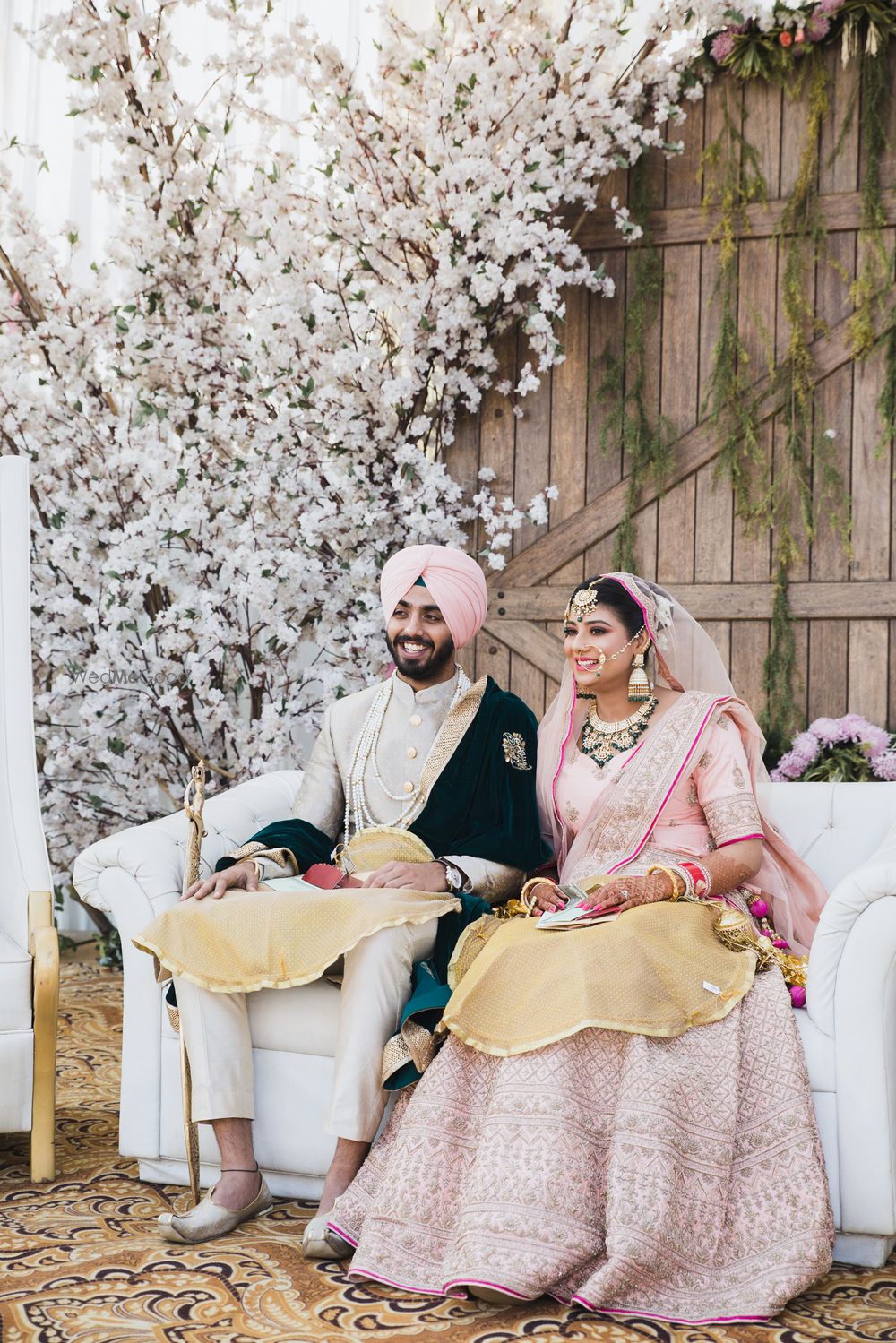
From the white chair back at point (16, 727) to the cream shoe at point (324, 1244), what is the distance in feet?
2.99

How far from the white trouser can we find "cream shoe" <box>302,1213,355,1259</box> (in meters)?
0.17

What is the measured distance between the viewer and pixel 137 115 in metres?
4.32

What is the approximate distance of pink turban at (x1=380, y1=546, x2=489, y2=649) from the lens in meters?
2.88

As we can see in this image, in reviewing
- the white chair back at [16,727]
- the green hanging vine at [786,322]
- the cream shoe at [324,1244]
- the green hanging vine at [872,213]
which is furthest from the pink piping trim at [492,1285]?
the green hanging vine at [872,213]

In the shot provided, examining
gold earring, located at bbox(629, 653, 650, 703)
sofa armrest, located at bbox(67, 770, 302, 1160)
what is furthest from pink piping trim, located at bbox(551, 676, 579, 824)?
sofa armrest, located at bbox(67, 770, 302, 1160)

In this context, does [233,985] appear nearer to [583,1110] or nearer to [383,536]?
[583,1110]

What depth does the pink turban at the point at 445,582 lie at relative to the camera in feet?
9.46

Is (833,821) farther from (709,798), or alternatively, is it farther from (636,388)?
(636,388)

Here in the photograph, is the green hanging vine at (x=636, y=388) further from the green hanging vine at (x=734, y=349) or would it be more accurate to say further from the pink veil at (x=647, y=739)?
the pink veil at (x=647, y=739)

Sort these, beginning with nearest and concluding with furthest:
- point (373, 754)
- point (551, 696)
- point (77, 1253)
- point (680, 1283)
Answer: point (680, 1283), point (77, 1253), point (373, 754), point (551, 696)

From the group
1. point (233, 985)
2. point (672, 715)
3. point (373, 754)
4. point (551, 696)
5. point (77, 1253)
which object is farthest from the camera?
point (551, 696)

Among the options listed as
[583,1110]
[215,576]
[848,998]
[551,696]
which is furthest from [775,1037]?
[215,576]

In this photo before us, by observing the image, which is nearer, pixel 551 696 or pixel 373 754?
pixel 373 754

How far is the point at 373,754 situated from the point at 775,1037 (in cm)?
111
